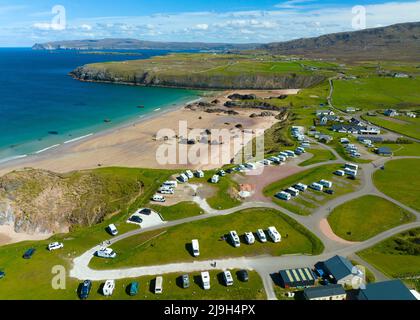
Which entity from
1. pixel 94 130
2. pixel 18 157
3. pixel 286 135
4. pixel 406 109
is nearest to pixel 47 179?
pixel 18 157

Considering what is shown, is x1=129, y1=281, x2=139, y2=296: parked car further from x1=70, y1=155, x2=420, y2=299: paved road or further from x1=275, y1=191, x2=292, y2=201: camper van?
x1=275, y1=191, x2=292, y2=201: camper van

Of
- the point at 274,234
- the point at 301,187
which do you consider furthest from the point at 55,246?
the point at 301,187

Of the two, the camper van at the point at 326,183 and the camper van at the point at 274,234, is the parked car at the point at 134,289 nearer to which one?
the camper van at the point at 274,234

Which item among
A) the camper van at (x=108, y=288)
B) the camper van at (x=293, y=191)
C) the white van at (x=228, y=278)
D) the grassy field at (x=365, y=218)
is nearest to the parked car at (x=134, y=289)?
the camper van at (x=108, y=288)

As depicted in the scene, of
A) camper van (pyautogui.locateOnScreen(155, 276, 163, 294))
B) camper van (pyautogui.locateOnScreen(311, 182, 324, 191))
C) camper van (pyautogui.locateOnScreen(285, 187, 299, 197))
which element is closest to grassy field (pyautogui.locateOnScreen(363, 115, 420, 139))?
camper van (pyautogui.locateOnScreen(311, 182, 324, 191))

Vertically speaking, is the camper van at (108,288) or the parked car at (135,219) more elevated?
the parked car at (135,219)
